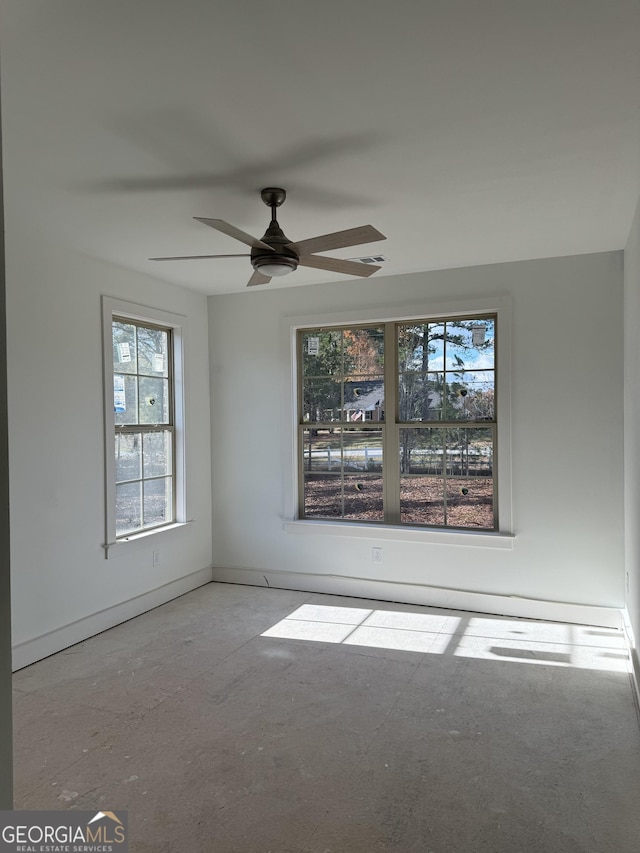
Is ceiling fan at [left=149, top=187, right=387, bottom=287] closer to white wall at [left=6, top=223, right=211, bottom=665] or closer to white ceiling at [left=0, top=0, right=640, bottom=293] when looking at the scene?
white ceiling at [left=0, top=0, right=640, bottom=293]

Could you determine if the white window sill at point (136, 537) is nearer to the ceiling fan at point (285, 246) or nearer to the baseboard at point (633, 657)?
the ceiling fan at point (285, 246)

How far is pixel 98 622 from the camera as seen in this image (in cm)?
405

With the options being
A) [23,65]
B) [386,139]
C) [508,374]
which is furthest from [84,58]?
[508,374]

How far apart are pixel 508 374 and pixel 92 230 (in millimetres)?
2991

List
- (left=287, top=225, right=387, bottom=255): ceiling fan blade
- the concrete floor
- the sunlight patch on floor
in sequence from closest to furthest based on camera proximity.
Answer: the concrete floor, (left=287, top=225, right=387, bottom=255): ceiling fan blade, the sunlight patch on floor

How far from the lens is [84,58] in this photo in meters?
1.83

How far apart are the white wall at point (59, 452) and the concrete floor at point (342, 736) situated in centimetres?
25

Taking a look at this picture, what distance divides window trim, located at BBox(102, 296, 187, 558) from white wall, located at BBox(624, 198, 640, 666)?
11.0 feet

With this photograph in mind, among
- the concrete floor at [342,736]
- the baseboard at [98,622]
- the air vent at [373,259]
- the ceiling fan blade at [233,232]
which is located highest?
the air vent at [373,259]

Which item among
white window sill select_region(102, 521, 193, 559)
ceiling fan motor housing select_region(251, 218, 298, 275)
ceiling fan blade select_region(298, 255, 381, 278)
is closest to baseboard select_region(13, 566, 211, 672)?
white window sill select_region(102, 521, 193, 559)

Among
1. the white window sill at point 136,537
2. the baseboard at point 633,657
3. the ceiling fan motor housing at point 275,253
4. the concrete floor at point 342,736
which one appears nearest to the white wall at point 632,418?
the baseboard at point 633,657

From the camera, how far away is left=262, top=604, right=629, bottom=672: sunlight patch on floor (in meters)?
3.61

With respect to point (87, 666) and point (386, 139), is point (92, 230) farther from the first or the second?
point (87, 666)

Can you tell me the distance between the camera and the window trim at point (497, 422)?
433 centimetres
